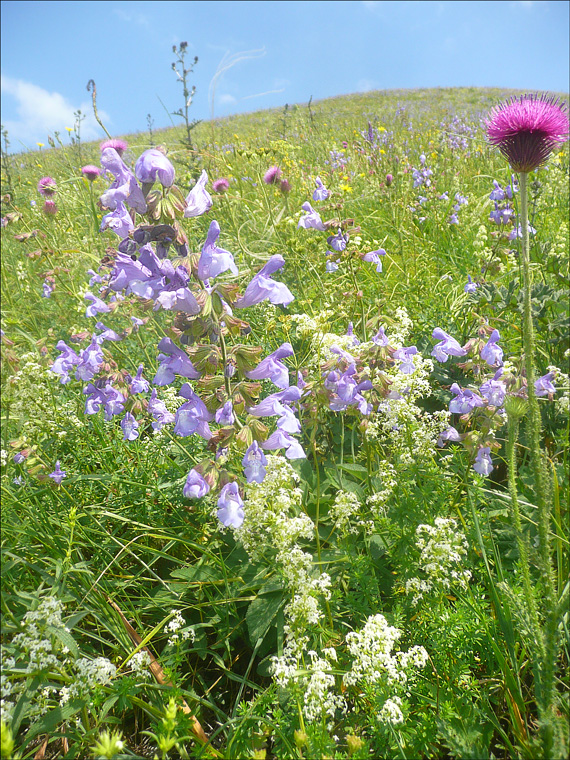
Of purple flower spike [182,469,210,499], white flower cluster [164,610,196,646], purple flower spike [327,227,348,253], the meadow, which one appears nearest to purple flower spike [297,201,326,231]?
purple flower spike [327,227,348,253]

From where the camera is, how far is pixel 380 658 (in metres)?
1.27

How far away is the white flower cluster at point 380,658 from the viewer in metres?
1.27

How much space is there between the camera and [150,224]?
4.76 ft

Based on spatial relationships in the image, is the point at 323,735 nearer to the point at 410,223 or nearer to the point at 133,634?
the point at 133,634

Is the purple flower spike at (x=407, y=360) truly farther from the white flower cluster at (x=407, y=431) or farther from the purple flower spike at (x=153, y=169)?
the purple flower spike at (x=153, y=169)

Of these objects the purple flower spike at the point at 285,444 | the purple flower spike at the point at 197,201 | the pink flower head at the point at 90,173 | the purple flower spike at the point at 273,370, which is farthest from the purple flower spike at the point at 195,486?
the pink flower head at the point at 90,173

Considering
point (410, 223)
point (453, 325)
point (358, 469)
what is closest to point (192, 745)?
point (358, 469)

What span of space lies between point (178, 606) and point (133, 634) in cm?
22

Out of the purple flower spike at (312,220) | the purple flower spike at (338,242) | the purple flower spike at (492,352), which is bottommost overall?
the purple flower spike at (492,352)

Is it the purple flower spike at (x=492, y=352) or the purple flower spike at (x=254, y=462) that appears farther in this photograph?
the purple flower spike at (x=492, y=352)

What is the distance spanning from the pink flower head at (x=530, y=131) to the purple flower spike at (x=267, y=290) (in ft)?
2.54

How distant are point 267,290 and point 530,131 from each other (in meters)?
0.92

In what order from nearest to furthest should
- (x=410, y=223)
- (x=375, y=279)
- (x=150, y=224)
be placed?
(x=150, y=224), (x=375, y=279), (x=410, y=223)

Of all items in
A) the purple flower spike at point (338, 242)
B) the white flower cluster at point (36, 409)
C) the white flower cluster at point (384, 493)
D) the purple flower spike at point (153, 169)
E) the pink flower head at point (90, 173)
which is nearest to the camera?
the purple flower spike at point (153, 169)
